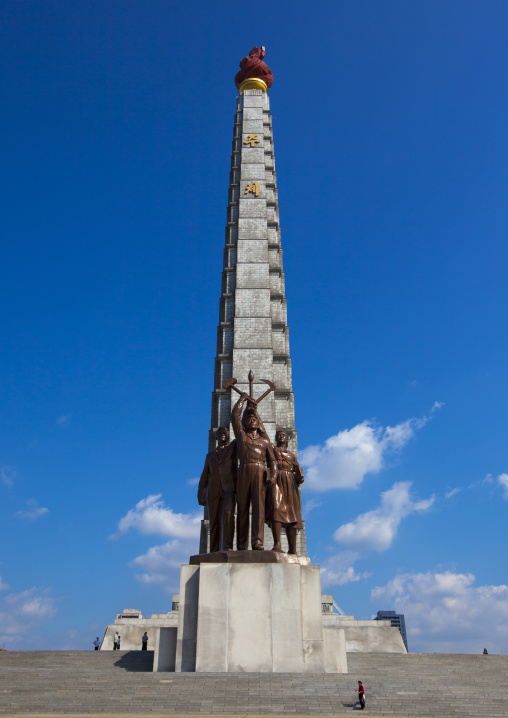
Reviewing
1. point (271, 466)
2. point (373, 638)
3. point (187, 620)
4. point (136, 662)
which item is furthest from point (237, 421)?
point (373, 638)

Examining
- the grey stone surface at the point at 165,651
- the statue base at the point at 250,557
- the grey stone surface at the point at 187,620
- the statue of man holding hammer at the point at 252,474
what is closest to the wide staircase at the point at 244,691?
the grey stone surface at the point at 165,651

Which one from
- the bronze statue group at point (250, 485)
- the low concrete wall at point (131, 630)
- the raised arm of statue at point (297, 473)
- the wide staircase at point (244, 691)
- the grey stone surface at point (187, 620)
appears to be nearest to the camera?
the wide staircase at point (244, 691)

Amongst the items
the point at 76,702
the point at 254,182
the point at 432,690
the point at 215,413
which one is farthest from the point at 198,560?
the point at 254,182

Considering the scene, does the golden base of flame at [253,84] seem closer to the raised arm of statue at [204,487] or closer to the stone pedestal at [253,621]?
the raised arm of statue at [204,487]

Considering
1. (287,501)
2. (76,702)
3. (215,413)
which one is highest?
(215,413)

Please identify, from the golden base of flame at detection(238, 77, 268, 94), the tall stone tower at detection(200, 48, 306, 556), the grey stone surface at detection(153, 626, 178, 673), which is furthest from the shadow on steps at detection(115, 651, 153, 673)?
the golden base of flame at detection(238, 77, 268, 94)

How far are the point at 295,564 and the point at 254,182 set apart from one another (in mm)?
21436

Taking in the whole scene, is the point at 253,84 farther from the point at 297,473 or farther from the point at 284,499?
the point at 284,499

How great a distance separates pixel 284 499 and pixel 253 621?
2.63m

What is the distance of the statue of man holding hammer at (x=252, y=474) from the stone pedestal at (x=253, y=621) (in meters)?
0.85

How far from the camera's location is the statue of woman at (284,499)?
1333cm

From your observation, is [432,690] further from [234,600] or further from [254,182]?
[254,182]

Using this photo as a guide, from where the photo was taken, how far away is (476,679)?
Result: 11.5 m

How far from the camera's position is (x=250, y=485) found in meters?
13.1
